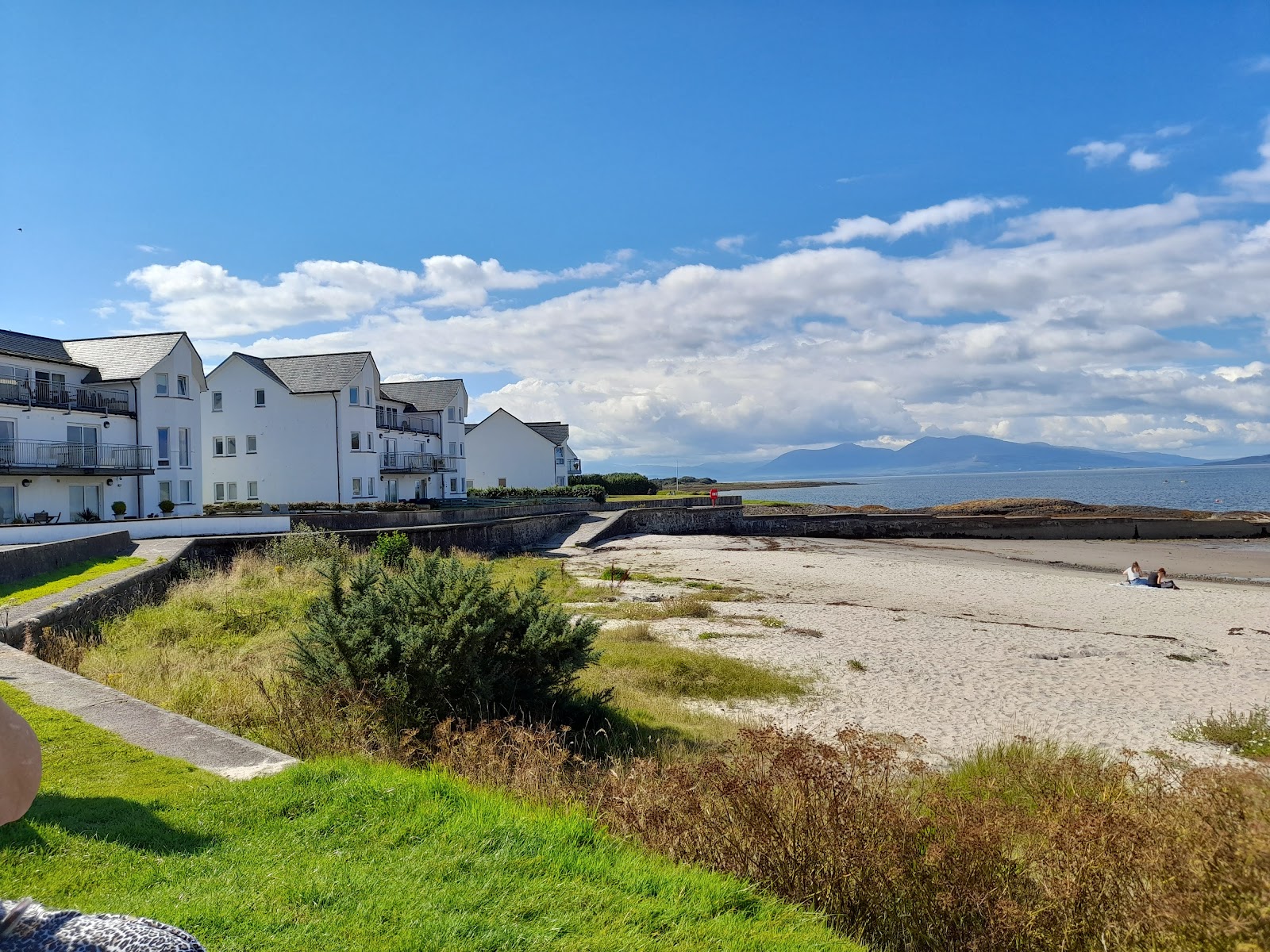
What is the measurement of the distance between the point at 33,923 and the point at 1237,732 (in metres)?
14.1

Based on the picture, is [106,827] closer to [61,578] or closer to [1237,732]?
[1237,732]

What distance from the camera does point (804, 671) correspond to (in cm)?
1577

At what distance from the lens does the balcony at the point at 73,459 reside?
31.2 metres

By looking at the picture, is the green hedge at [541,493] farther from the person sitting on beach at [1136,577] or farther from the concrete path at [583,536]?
the person sitting on beach at [1136,577]

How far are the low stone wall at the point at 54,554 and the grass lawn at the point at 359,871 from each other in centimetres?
1356

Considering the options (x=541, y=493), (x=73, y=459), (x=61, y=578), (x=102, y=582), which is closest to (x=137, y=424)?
(x=73, y=459)

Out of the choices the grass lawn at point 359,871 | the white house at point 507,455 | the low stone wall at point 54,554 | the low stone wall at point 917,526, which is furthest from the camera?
the white house at point 507,455

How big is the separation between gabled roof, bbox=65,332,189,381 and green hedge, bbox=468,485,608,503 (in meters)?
27.5

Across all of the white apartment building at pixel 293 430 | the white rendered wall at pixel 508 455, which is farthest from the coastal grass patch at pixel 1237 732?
the white rendered wall at pixel 508 455

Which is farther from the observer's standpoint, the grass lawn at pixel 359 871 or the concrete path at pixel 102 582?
the concrete path at pixel 102 582

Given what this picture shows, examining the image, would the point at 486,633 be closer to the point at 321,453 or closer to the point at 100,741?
the point at 100,741

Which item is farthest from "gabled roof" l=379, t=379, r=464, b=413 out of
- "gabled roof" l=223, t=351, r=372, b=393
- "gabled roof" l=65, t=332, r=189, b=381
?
"gabled roof" l=65, t=332, r=189, b=381

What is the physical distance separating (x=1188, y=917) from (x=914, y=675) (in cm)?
1208

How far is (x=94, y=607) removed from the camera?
14602 millimetres
